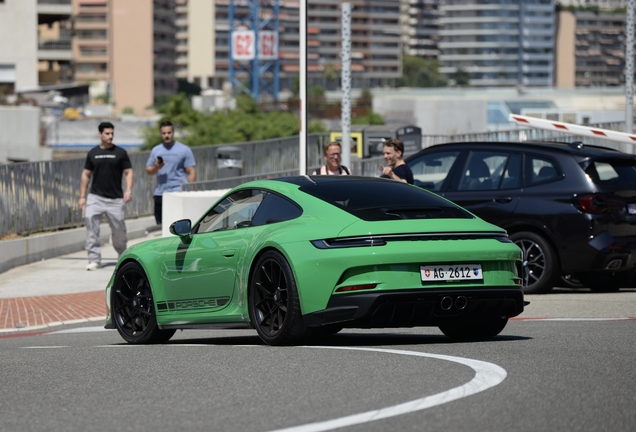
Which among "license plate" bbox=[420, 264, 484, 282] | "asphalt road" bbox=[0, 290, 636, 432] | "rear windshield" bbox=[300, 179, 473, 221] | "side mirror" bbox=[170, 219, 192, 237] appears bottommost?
"asphalt road" bbox=[0, 290, 636, 432]

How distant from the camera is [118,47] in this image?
6772 inches

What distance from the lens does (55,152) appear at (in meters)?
61.9

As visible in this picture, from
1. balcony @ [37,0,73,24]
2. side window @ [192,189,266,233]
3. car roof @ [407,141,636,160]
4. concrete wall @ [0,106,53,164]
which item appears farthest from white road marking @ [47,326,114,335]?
balcony @ [37,0,73,24]

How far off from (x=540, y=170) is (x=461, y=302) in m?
5.54

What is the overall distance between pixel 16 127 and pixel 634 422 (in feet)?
177

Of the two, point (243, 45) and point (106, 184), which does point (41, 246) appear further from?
point (243, 45)

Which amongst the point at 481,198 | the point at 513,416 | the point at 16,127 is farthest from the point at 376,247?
the point at 16,127

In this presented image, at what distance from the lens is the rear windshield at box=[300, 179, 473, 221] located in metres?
8.55

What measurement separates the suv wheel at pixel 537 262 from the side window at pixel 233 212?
4766mm

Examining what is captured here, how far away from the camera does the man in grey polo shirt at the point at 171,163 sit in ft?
57.5

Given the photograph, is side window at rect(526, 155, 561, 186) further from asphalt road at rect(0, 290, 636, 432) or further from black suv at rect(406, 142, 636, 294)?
asphalt road at rect(0, 290, 636, 432)

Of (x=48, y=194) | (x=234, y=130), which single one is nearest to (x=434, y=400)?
(x=48, y=194)

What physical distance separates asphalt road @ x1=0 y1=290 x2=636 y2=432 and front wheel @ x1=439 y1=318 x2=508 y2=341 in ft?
→ 0.28

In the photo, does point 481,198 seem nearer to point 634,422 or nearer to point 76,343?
point 76,343
